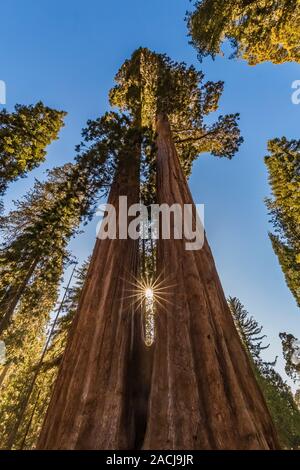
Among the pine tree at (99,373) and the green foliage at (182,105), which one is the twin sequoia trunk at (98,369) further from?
the green foliage at (182,105)

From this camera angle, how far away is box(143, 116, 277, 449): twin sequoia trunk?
7.25 ft

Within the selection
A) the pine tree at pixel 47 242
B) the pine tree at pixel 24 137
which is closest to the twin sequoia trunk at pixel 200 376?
the pine tree at pixel 47 242

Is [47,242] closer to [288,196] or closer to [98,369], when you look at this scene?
[98,369]

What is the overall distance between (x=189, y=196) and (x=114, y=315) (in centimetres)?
273

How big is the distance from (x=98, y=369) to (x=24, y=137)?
12701mm

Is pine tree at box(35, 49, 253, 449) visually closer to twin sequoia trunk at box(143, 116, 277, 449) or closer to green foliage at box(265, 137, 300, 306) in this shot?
twin sequoia trunk at box(143, 116, 277, 449)

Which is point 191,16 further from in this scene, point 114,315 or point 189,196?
point 114,315

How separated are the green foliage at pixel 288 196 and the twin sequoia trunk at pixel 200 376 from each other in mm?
12895

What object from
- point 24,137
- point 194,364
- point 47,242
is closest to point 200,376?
point 194,364

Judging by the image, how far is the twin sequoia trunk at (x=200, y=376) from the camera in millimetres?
2209

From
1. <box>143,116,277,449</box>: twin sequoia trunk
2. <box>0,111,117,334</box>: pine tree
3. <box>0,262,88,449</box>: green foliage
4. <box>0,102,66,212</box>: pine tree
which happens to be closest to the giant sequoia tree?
<box>143,116,277,449</box>: twin sequoia trunk

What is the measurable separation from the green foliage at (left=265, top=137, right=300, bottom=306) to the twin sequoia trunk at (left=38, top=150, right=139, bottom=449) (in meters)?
13.2

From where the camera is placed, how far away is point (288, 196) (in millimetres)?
14844

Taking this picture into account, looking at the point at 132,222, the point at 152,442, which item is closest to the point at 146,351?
the point at 152,442
